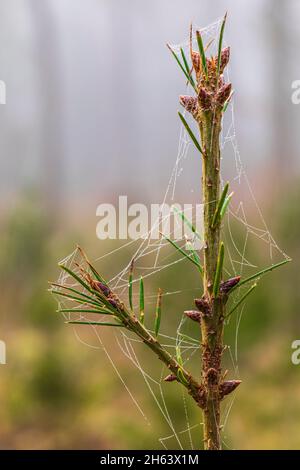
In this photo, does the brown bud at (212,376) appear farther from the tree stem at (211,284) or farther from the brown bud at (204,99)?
the brown bud at (204,99)

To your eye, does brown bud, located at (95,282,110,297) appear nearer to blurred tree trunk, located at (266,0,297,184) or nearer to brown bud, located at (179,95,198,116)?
brown bud, located at (179,95,198,116)

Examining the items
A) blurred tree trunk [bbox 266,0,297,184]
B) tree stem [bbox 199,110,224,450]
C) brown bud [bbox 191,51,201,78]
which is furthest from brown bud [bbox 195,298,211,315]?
blurred tree trunk [bbox 266,0,297,184]

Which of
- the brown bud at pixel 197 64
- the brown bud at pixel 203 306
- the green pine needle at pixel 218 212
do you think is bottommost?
the brown bud at pixel 203 306

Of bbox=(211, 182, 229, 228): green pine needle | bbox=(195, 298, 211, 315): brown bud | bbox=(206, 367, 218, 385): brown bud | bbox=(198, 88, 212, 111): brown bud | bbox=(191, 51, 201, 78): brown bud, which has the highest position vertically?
bbox=(191, 51, 201, 78): brown bud

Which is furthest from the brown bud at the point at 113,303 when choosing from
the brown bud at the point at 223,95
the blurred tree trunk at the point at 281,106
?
the blurred tree trunk at the point at 281,106

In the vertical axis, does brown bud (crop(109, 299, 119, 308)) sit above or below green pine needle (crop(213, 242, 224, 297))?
below
